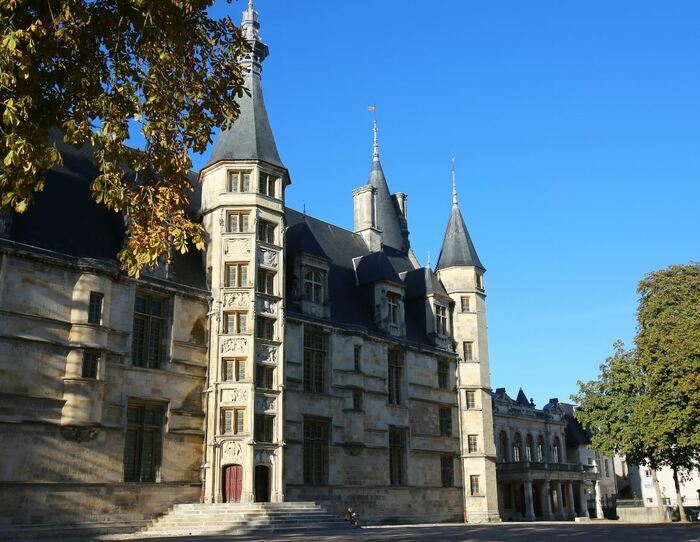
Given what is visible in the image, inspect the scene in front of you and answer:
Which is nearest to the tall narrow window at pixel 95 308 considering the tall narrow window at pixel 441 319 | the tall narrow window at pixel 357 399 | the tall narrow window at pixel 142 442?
the tall narrow window at pixel 142 442

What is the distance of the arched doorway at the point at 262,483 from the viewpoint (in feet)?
91.1

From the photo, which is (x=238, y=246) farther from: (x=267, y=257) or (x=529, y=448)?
(x=529, y=448)

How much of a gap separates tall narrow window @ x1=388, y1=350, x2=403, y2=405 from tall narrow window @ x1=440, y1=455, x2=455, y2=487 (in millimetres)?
4333

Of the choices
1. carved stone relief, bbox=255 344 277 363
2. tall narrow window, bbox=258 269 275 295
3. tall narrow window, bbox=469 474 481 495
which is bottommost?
tall narrow window, bbox=469 474 481 495

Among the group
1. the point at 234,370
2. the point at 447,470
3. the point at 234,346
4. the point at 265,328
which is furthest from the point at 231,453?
the point at 447,470

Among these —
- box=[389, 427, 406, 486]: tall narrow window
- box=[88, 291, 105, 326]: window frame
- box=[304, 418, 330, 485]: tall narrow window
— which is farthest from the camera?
box=[389, 427, 406, 486]: tall narrow window

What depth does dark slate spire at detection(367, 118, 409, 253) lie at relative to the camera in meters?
45.1

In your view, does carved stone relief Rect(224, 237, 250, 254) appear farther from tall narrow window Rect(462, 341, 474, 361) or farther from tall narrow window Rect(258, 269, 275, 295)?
tall narrow window Rect(462, 341, 474, 361)

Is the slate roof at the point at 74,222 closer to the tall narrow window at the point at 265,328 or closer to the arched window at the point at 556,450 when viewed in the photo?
the tall narrow window at the point at 265,328

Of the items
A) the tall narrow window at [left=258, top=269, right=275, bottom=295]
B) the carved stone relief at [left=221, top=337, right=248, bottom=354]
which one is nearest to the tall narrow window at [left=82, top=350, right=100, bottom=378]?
the carved stone relief at [left=221, top=337, right=248, bottom=354]

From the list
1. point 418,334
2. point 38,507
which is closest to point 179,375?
point 38,507

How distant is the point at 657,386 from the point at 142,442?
74.3 ft

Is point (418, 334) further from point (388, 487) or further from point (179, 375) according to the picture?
point (179, 375)

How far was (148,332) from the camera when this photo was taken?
1046 inches
